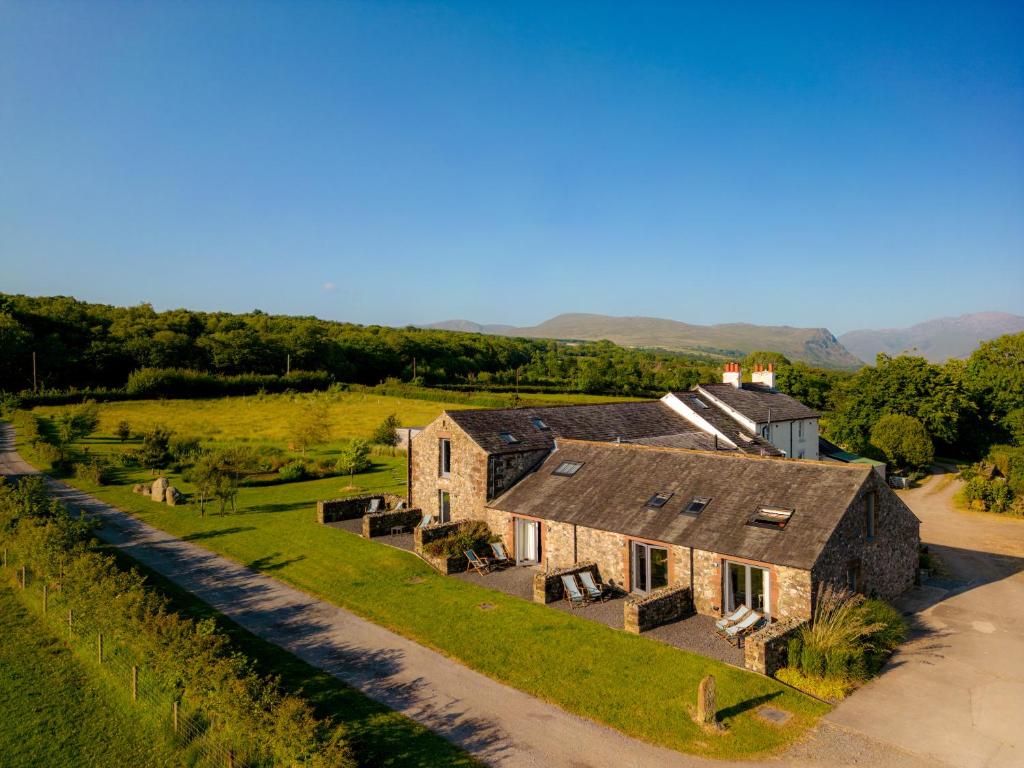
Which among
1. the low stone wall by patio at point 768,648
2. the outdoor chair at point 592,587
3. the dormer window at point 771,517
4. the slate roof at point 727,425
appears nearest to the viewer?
the low stone wall by patio at point 768,648

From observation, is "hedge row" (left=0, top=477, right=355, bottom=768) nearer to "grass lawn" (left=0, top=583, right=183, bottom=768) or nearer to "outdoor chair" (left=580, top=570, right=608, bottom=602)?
"grass lawn" (left=0, top=583, right=183, bottom=768)

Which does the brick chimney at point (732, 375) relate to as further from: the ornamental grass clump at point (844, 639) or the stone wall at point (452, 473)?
the ornamental grass clump at point (844, 639)

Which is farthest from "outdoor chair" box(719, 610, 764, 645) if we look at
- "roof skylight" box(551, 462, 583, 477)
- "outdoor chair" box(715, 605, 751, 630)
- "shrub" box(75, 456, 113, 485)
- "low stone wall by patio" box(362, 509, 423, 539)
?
"shrub" box(75, 456, 113, 485)

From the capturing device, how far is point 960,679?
48.7 feet

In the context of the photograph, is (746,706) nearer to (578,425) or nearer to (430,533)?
(430,533)

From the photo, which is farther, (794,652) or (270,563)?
(270,563)

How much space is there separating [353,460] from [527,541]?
19758 millimetres

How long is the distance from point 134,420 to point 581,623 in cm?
6518

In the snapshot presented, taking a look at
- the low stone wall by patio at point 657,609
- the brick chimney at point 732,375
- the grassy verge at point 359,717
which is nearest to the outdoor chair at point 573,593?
the low stone wall by patio at point 657,609

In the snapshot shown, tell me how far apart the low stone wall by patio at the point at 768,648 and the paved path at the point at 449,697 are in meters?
2.14

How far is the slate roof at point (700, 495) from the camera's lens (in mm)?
17078

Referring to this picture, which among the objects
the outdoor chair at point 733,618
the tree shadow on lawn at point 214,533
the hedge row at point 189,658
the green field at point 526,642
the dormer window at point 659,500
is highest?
the dormer window at point 659,500

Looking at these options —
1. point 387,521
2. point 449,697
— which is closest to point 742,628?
point 449,697

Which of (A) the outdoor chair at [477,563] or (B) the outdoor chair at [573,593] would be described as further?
(A) the outdoor chair at [477,563]
